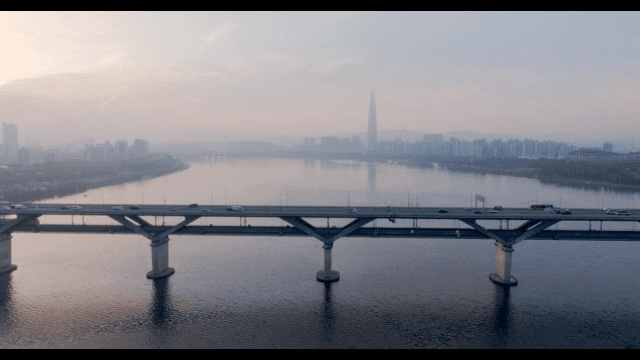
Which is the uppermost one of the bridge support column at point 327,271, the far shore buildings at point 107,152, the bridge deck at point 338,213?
the far shore buildings at point 107,152

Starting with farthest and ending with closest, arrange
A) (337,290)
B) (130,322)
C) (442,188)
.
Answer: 1. (442,188)
2. (337,290)
3. (130,322)

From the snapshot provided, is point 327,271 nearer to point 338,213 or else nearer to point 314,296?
point 314,296

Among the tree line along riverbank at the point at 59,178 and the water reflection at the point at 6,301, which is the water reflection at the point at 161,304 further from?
the tree line along riverbank at the point at 59,178

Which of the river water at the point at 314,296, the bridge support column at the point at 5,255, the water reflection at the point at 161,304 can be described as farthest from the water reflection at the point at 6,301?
the water reflection at the point at 161,304

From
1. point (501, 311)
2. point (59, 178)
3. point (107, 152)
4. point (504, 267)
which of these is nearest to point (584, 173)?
point (504, 267)

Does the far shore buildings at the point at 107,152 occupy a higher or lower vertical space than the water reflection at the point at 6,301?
higher

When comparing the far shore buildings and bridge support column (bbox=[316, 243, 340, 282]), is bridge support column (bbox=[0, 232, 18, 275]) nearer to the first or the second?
bridge support column (bbox=[316, 243, 340, 282])
